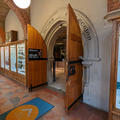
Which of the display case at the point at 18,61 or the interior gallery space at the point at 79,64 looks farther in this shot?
the display case at the point at 18,61

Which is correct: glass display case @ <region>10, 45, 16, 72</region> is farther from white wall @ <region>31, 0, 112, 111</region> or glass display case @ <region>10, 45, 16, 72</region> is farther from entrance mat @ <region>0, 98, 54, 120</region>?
white wall @ <region>31, 0, 112, 111</region>

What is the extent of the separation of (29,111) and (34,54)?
1748 millimetres

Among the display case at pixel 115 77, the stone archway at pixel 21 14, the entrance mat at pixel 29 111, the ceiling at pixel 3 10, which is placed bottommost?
the entrance mat at pixel 29 111

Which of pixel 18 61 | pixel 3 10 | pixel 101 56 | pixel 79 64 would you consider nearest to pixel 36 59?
pixel 18 61

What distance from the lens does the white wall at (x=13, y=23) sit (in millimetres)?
4659

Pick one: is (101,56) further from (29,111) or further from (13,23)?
(13,23)

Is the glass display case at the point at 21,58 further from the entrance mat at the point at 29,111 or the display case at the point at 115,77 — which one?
the display case at the point at 115,77

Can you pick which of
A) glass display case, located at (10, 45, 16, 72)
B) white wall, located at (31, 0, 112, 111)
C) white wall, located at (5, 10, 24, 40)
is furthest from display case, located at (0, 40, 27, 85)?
white wall, located at (31, 0, 112, 111)

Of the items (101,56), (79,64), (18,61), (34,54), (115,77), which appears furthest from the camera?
(18,61)

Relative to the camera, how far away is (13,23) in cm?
518

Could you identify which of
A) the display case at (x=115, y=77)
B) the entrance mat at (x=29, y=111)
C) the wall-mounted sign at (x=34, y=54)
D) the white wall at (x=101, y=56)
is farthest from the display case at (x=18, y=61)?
the display case at (x=115, y=77)

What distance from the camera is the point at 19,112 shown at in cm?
179

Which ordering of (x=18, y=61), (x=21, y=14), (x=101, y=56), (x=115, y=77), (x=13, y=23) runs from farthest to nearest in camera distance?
(x=13, y=23)
(x=18, y=61)
(x=21, y=14)
(x=101, y=56)
(x=115, y=77)

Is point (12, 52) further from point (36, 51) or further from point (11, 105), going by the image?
point (11, 105)
